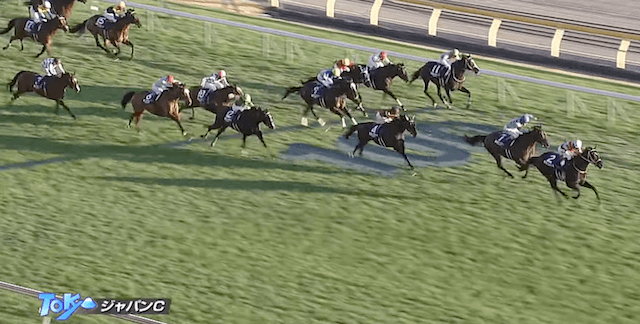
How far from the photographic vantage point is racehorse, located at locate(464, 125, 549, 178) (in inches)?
867

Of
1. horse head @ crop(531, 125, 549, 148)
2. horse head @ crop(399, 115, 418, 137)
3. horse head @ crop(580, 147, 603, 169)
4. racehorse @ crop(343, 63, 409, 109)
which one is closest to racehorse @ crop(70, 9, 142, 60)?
racehorse @ crop(343, 63, 409, 109)

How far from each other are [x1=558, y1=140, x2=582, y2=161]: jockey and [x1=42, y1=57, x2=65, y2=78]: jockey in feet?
35.9

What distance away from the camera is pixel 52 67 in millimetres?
24516

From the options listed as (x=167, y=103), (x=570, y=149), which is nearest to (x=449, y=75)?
(x=570, y=149)

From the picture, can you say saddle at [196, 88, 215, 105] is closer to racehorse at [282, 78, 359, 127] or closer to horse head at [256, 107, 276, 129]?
horse head at [256, 107, 276, 129]

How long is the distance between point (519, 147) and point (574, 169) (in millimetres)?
1358

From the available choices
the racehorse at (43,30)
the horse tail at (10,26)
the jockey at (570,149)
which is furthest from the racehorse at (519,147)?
the horse tail at (10,26)

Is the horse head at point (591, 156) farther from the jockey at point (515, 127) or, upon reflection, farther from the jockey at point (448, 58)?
the jockey at point (448, 58)

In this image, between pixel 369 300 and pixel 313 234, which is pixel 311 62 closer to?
pixel 313 234

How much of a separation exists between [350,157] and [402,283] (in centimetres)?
537

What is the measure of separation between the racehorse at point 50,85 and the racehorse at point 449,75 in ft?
26.6

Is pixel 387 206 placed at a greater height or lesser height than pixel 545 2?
lesser

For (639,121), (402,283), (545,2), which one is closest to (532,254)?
(402,283)

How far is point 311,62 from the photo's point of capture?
2902cm
